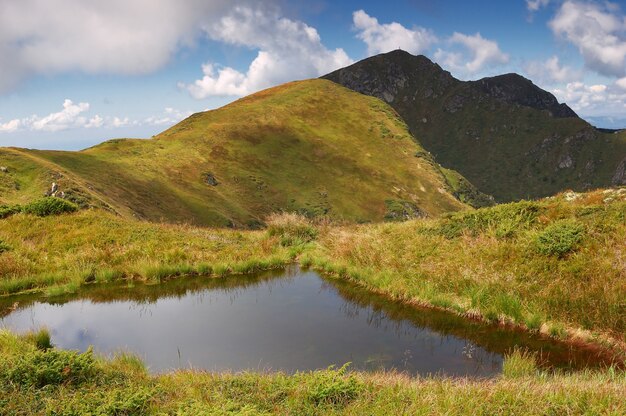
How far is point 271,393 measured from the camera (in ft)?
26.9

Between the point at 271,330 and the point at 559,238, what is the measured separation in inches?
431

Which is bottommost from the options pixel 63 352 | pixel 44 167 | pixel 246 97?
pixel 63 352

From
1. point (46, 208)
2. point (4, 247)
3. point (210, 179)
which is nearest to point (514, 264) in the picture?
point (4, 247)

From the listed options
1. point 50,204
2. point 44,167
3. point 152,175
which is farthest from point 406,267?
point 152,175

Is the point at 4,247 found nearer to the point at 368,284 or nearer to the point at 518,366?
the point at 368,284

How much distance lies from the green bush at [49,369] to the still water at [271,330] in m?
2.08

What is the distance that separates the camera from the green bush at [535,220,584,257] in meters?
15.4

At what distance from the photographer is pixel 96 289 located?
17.3 meters

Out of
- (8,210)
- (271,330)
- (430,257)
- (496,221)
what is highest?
(8,210)

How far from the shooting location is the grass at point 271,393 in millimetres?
7270

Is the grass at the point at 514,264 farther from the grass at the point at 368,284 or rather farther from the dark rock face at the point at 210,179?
the dark rock face at the point at 210,179

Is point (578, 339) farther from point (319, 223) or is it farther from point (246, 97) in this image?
point (246, 97)

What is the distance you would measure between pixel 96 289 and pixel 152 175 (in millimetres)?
61122

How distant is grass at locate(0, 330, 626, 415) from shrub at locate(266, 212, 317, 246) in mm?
16158
